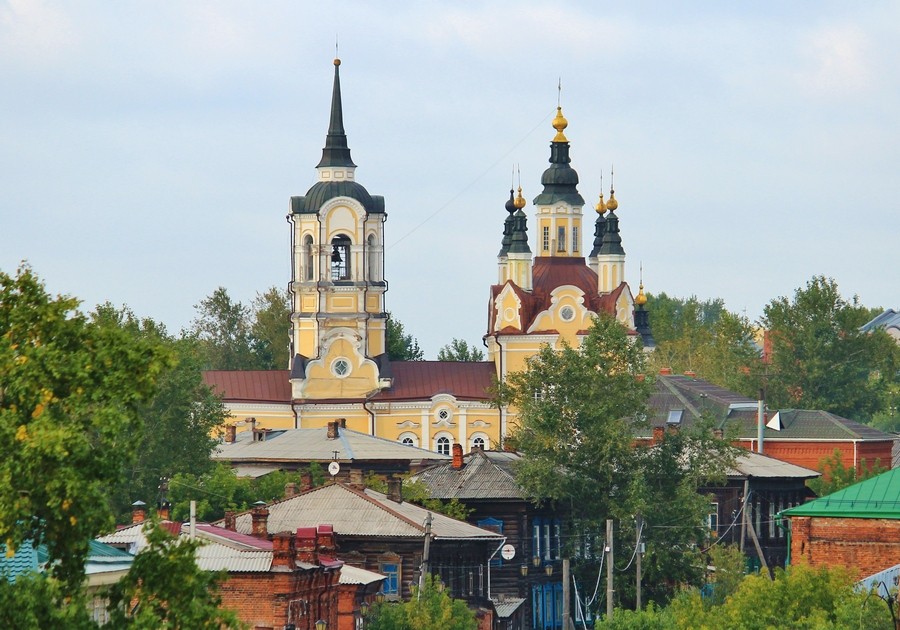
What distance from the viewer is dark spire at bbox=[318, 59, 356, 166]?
9069 centimetres

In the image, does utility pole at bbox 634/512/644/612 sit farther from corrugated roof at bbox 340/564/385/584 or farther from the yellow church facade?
the yellow church facade

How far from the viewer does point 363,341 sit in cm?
9081

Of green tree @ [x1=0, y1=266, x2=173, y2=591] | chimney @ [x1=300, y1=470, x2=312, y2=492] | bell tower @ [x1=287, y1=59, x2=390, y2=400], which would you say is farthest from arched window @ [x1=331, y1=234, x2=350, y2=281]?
green tree @ [x1=0, y1=266, x2=173, y2=591]

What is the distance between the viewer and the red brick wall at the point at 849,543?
134 feet

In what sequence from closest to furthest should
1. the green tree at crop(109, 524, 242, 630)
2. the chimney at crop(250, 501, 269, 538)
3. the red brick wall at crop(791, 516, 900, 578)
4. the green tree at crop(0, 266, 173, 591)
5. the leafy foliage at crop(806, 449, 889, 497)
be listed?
the green tree at crop(0, 266, 173, 591)
the green tree at crop(109, 524, 242, 630)
the red brick wall at crop(791, 516, 900, 578)
the chimney at crop(250, 501, 269, 538)
the leafy foliage at crop(806, 449, 889, 497)

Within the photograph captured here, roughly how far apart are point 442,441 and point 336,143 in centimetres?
1095

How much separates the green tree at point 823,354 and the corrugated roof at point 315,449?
1336 inches

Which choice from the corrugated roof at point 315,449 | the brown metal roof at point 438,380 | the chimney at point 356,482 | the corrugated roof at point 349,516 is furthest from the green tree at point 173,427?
the brown metal roof at point 438,380

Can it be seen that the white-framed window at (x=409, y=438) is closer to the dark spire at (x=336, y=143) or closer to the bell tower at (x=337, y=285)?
the bell tower at (x=337, y=285)

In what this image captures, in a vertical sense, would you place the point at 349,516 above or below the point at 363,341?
below

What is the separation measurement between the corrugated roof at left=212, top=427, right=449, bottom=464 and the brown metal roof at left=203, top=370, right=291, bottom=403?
525 inches

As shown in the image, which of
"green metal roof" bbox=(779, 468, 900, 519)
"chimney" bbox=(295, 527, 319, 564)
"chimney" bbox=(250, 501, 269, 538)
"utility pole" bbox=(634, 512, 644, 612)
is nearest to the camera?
"chimney" bbox=(295, 527, 319, 564)

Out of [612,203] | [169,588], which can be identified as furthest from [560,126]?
[169,588]

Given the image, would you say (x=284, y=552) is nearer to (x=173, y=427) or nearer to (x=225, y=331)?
(x=173, y=427)
